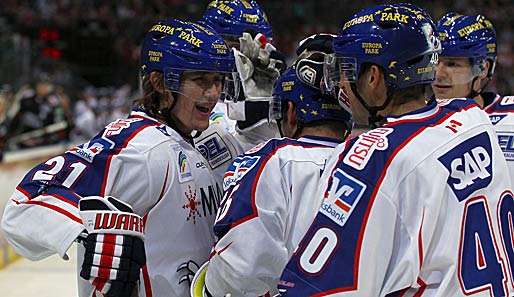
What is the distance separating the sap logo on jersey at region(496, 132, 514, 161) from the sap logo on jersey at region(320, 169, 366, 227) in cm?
154

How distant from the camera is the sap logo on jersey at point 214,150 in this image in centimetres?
245

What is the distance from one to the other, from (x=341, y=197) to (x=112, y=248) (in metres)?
0.58

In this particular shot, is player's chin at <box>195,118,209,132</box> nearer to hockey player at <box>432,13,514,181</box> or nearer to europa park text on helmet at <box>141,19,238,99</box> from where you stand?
europa park text on helmet at <box>141,19,238,99</box>

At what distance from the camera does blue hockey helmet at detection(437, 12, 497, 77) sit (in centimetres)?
312

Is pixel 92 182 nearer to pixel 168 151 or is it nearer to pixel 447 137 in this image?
pixel 168 151

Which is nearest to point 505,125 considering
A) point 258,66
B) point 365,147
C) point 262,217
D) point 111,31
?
point 258,66

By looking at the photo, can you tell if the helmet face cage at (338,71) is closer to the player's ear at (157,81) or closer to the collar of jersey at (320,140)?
the collar of jersey at (320,140)

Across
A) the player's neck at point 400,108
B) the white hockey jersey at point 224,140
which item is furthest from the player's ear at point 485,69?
the player's neck at point 400,108

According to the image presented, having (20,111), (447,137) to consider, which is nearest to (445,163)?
(447,137)

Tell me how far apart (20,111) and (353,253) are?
25.3ft

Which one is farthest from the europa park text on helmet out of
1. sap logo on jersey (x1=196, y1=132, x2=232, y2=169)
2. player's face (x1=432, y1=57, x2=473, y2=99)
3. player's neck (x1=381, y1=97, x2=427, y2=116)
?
player's face (x1=432, y1=57, x2=473, y2=99)

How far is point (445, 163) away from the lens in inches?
63.7

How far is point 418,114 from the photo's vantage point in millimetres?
1692

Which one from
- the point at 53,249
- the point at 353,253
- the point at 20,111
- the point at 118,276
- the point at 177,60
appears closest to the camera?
the point at 353,253
